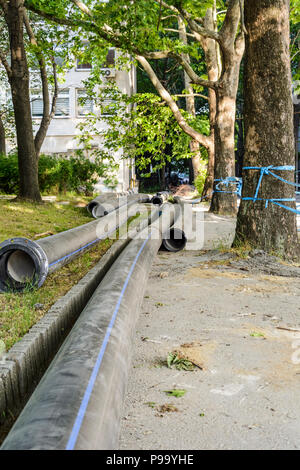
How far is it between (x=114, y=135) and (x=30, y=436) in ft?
53.8

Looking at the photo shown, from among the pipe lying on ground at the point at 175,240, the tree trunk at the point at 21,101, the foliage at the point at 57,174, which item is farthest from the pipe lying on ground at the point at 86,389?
the foliage at the point at 57,174

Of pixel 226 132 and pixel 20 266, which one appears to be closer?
pixel 20 266

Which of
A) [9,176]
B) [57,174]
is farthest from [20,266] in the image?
[57,174]

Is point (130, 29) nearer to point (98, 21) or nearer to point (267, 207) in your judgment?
point (98, 21)

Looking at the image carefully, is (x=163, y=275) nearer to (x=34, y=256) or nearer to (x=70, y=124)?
(x=34, y=256)

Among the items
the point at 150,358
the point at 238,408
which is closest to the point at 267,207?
the point at 150,358

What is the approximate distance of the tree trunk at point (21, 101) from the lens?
12.0m

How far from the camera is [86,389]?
2018 mm

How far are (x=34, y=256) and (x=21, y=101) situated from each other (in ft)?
28.8

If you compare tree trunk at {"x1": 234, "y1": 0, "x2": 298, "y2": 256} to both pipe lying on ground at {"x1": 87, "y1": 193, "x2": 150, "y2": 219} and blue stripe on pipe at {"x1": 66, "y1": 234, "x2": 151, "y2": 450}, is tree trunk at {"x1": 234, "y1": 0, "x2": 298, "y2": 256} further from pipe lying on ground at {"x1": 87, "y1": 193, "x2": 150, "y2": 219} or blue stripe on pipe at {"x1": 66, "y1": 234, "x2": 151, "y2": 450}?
pipe lying on ground at {"x1": 87, "y1": 193, "x2": 150, "y2": 219}

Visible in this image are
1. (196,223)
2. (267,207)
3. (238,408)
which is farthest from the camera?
(196,223)

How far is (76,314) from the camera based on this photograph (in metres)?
4.28

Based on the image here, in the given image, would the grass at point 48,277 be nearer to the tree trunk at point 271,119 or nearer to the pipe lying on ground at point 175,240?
the pipe lying on ground at point 175,240

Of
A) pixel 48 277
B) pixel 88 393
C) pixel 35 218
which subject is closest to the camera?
pixel 88 393
